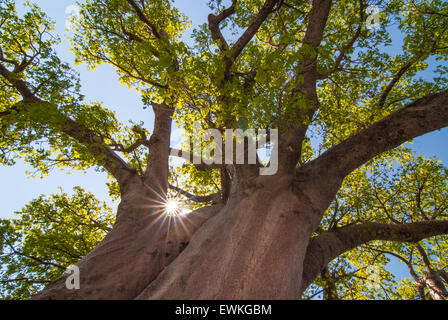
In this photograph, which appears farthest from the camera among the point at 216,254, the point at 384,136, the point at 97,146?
the point at 97,146

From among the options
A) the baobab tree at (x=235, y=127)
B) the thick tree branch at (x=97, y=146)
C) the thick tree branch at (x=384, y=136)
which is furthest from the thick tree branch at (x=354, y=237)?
the thick tree branch at (x=97, y=146)

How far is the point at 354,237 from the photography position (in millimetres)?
4074

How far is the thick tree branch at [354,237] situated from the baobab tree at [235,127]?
23 millimetres

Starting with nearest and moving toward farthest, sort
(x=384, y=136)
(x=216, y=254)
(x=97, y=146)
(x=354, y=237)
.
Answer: (x=216, y=254) → (x=384, y=136) → (x=354, y=237) → (x=97, y=146)

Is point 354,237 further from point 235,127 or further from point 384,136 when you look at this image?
point 235,127

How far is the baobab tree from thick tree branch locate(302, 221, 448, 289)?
0.02 meters

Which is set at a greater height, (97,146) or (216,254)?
(97,146)

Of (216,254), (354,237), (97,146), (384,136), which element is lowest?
(216,254)

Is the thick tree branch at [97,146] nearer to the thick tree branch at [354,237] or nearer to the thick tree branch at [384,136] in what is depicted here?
the thick tree branch at [384,136]

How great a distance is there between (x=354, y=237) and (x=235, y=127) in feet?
10.5

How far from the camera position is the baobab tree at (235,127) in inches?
106

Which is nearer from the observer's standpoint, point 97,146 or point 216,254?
point 216,254

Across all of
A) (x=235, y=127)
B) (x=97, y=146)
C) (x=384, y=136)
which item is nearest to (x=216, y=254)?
(x=235, y=127)

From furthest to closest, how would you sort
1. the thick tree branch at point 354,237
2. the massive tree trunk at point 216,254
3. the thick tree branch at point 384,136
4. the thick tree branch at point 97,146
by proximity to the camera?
the thick tree branch at point 97,146, the thick tree branch at point 354,237, the thick tree branch at point 384,136, the massive tree trunk at point 216,254
